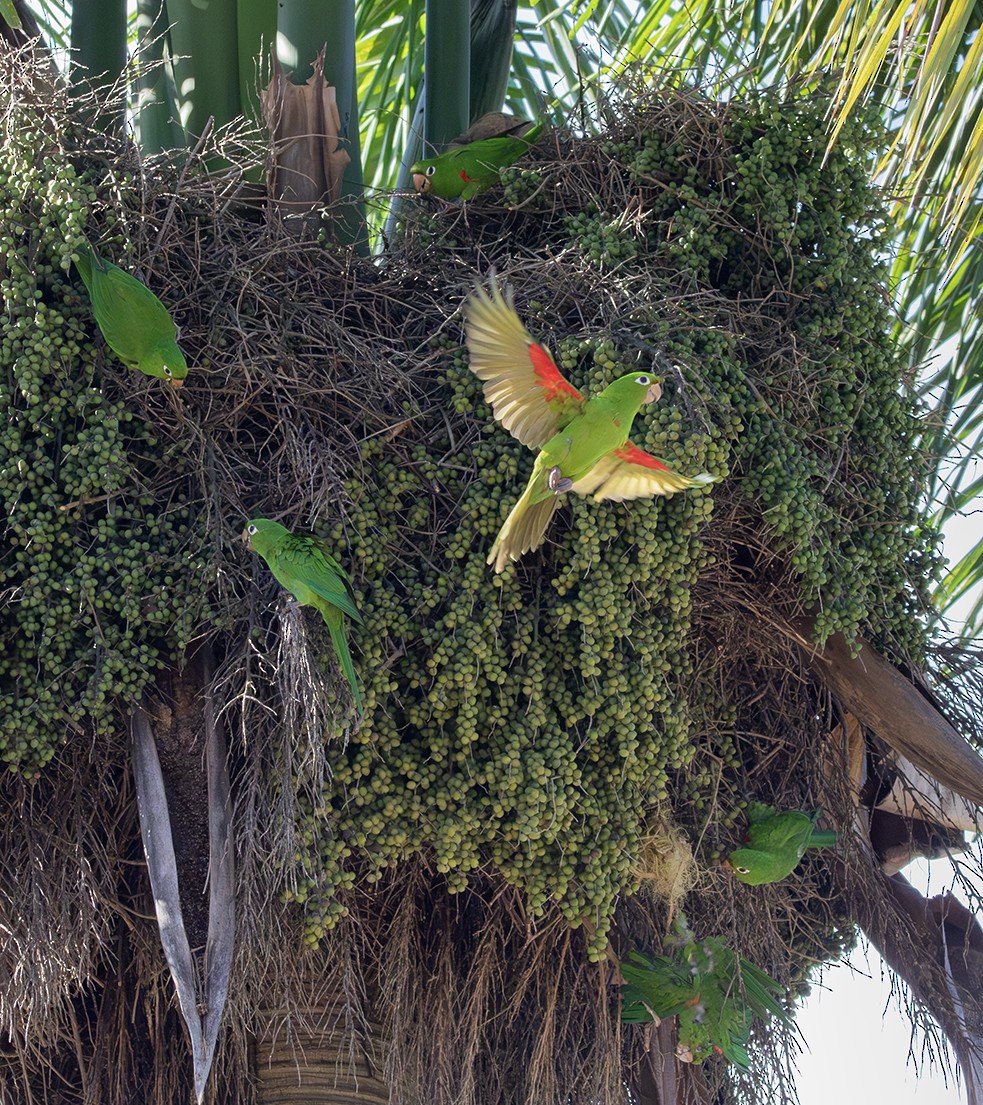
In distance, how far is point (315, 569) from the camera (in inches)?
145

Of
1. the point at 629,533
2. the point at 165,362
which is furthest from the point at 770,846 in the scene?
the point at 165,362

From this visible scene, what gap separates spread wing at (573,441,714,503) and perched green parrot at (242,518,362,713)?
678 millimetres

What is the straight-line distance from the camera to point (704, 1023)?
4250mm

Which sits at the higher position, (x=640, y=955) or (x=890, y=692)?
(x=890, y=692)

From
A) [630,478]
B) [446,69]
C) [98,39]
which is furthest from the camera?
[446,69]

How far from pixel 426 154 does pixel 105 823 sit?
2.86 m

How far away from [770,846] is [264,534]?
1758mm

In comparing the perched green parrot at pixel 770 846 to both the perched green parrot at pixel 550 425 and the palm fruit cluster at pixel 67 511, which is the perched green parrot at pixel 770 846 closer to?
Answer: the perched green parrot at pixel 550 425

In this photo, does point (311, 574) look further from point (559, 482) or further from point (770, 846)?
point (770, 846)

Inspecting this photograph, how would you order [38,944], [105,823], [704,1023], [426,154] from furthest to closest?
1. [426,154]
2. [704,1023]
3. [105,823]
4. [38,944]

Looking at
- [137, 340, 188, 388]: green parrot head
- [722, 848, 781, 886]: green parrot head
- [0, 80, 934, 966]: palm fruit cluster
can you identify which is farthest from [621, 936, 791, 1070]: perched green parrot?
[137, 340, 188, 388]: green parrot head

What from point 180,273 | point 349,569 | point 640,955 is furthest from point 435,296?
point 640,955

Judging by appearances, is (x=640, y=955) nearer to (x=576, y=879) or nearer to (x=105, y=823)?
(x=576, y=879)

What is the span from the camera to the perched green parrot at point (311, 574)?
3650mm
